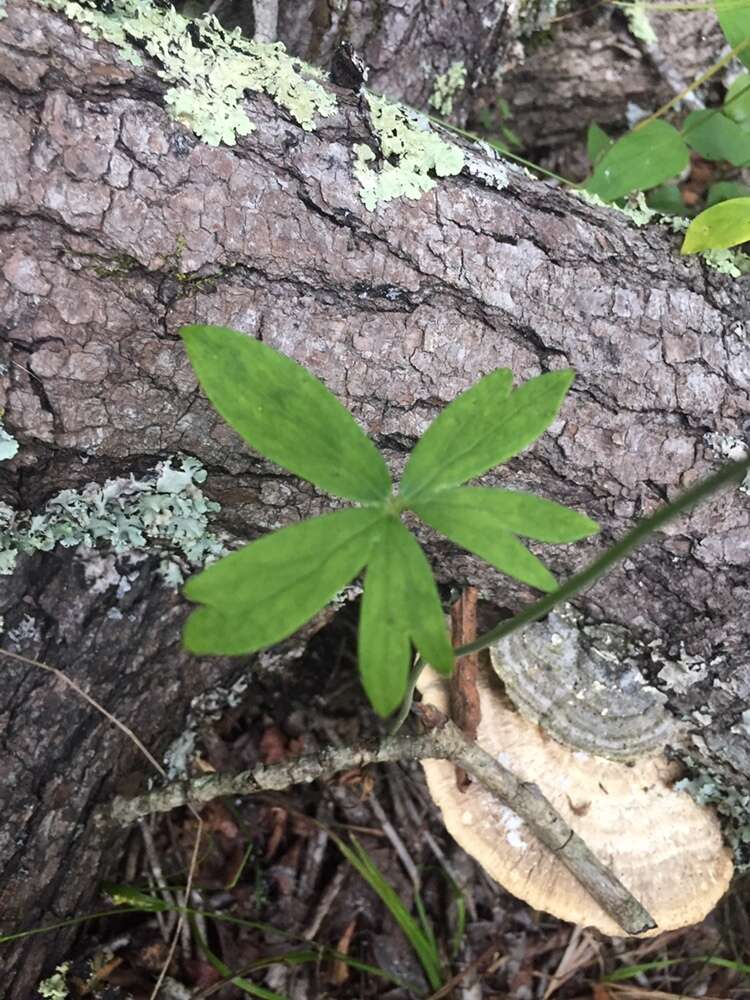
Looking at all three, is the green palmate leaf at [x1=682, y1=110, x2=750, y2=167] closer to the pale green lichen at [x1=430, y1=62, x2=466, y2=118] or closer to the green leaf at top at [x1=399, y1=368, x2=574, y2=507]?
the pale green lichen at [x1=430, y1=62, x2=466, y2=118]

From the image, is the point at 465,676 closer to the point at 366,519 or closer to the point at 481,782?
the point at 481,782

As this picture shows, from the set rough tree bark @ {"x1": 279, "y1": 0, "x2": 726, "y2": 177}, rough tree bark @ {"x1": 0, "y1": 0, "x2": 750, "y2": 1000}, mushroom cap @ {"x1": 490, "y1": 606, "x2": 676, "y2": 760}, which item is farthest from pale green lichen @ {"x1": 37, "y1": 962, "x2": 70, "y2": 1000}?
rough tree bark @ {"x1": 279, "y1": 0, "x2": 726, "y2": 177}

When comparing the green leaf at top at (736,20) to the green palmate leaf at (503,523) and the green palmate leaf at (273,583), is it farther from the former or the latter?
the green palmate leaf at (273,583)

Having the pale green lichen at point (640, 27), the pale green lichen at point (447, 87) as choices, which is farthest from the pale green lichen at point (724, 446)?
the pale green lichen at point (640, 27)

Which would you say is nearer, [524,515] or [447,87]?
[524,515]

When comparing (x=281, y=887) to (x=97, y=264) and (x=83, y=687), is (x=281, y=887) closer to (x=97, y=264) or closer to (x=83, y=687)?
(x=83, y=687)

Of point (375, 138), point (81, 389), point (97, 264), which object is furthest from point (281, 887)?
point (375, 138)

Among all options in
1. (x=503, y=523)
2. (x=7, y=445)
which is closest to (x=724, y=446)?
(x=503, y=523)
